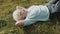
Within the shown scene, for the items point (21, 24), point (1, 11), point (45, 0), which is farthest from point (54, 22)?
point (1, 11)

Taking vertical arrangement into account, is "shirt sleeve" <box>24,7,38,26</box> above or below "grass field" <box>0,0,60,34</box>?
above

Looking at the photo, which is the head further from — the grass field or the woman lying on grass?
the grass field

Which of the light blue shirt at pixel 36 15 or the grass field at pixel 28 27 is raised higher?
the light blue shirt at pixel 36 15

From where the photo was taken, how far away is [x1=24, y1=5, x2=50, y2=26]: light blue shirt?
5.59 ft

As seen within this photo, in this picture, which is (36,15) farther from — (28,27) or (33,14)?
(28,27)

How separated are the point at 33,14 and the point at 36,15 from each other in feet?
0.11

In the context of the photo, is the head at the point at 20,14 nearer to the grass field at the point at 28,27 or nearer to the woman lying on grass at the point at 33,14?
the woman lying on grass at the point at 33,14

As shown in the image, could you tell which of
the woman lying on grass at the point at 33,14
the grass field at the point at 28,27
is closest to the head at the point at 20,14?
the woman lying on grass at the point at 33,14

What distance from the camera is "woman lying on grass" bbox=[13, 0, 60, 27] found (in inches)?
66.6

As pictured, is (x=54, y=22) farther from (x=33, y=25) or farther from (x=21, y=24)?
(x=21, y=24)

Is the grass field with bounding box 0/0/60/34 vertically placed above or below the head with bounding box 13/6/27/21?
below

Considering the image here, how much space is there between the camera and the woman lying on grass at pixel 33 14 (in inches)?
66.6

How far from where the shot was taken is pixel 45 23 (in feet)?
5.65

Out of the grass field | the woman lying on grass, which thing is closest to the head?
the woman lying on grass
